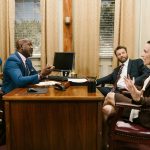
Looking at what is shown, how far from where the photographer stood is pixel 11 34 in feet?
15.2

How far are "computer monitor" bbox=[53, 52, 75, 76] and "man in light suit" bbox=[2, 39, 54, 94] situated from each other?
89 centimetres

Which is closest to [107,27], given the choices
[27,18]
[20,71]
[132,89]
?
[27,18]

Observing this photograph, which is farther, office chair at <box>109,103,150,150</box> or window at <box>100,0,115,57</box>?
window at <box>100,0,115,57</box>

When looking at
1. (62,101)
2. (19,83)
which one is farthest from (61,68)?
(62,101)

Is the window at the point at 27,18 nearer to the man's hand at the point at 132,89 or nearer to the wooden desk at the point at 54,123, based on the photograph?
the wooden desk at the point at 54,123

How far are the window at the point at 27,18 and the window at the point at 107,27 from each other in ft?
3.87

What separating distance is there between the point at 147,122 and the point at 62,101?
0.77 meters

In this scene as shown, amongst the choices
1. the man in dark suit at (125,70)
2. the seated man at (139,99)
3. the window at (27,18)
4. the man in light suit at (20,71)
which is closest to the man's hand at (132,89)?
the seated man at (139,99)

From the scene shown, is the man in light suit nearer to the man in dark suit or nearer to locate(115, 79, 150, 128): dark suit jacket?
locate(115, 79, 150, 128): dark suit jacket

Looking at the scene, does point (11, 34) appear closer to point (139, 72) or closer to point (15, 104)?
point (139, 72)

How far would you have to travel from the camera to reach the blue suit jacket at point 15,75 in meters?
2.82

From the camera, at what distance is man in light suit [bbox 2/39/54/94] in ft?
9.30

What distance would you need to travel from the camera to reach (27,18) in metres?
4.93

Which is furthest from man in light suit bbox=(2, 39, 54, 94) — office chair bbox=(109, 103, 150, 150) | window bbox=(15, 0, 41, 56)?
window bbox=(15, 0, 41, 56)
